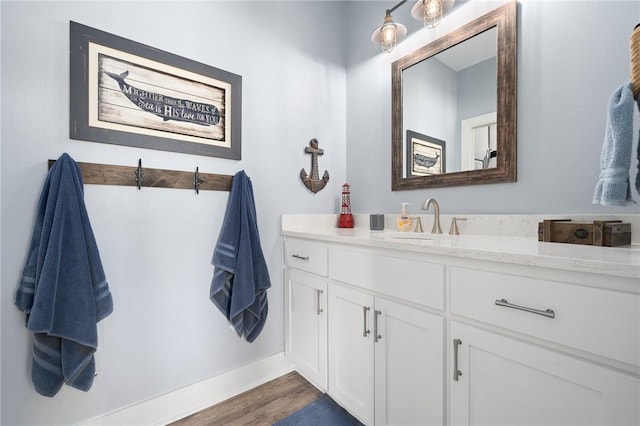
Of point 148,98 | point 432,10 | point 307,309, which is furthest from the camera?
point 307,309

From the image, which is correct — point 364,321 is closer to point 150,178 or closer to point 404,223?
point 404,223

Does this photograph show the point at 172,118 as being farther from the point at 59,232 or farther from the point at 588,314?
the point at 588,314

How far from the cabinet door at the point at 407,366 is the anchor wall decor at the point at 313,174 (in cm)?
98

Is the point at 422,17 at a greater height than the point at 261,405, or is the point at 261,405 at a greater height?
the point at 422,17

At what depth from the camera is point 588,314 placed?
65 cm

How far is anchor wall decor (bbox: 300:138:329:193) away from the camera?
6.18 feet

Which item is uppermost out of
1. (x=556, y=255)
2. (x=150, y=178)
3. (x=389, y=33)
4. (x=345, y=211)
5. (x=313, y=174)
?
(x=389, y=33)

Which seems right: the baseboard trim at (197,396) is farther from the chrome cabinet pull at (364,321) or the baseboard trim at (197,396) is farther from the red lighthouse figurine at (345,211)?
the red lighthouse figurine at (345,211)

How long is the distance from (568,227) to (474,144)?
601 millimetres

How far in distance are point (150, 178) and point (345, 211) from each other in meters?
1.20

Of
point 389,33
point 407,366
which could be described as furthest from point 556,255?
point 389,33

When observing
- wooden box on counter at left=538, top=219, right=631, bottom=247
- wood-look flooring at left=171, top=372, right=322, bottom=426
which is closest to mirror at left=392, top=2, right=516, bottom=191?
wooden box on counter at left=538, top=219, right=631, bottom=247

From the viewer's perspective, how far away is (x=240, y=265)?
56.7 inches

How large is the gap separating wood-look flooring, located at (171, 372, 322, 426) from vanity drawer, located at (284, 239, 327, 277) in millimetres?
703
